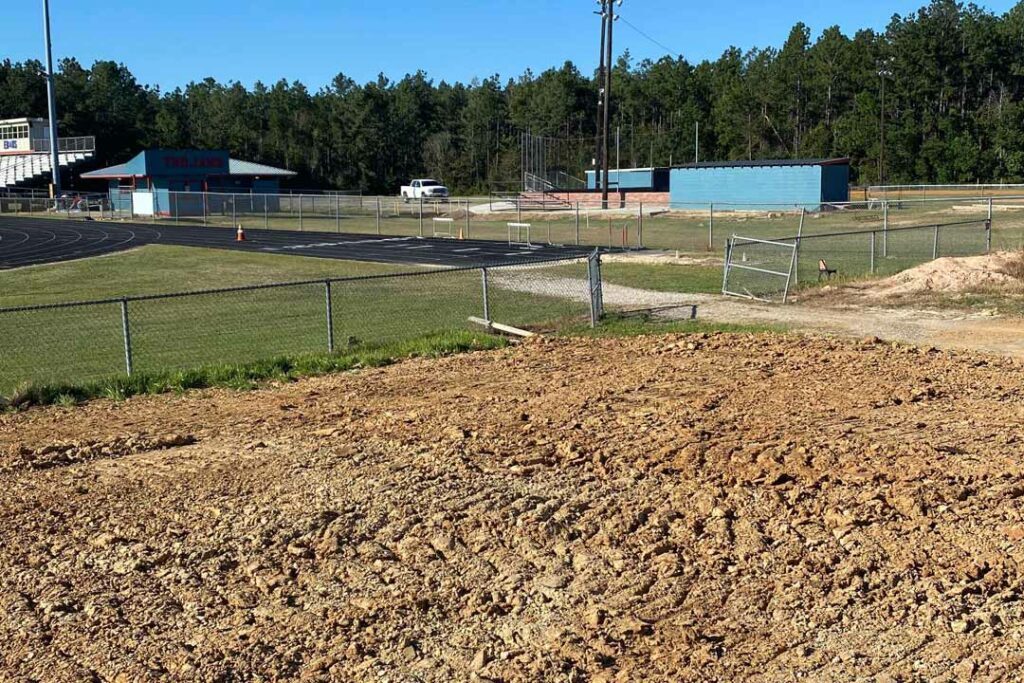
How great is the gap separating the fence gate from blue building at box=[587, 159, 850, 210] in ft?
89.9

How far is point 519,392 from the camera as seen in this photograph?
12812mm

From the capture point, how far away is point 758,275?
27.0m

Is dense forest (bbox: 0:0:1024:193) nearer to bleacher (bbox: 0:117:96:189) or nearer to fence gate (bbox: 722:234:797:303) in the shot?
bleacher (bbox: 0:117:96:189)

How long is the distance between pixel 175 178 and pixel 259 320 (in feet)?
199

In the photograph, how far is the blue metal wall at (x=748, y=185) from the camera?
61219 millimetres

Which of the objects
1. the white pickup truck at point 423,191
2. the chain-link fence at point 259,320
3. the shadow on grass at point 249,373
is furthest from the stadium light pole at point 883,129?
the shadow on grass at point 249,373

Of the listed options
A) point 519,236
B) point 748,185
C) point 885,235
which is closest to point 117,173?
point 519,236

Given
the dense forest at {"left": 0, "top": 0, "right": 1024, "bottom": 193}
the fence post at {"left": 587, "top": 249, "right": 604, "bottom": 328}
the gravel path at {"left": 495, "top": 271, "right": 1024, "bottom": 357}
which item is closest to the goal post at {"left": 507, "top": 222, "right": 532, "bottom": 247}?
the gravel path at {"left": 495, "top": 271, "right": 1024, "bottom": 357}

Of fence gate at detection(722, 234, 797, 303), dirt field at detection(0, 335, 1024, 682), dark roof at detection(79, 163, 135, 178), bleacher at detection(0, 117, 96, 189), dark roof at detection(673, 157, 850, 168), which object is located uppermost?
bleacher at detection(0, 117, 96, 189)

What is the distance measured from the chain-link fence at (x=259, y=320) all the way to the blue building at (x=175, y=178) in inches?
1742

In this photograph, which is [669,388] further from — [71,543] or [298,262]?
[298,262]

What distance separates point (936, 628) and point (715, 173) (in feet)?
204

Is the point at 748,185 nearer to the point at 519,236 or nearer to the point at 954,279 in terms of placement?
the point at 519,236

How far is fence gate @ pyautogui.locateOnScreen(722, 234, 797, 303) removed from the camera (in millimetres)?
22984
